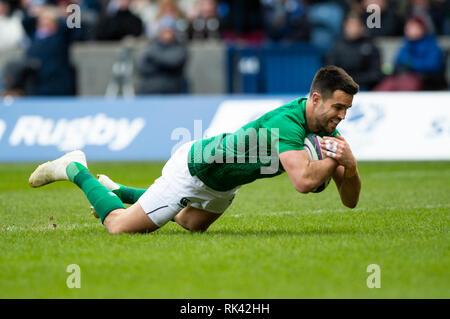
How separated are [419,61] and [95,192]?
10.9 metres

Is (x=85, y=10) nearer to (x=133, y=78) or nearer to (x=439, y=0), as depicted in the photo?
(x=133, y=78)

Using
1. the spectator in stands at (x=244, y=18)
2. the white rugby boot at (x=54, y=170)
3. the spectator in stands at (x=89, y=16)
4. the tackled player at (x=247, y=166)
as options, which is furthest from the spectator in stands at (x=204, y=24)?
the tackled player at (x=247, y=166)

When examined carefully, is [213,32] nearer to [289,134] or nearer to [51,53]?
[51,53]

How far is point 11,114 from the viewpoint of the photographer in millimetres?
16250

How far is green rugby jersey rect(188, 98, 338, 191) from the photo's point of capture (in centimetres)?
688

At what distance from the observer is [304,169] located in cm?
665

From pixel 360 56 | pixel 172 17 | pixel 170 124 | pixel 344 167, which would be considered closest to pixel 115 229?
pixel 344 167

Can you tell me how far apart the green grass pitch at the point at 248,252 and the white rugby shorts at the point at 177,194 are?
9.0 inches

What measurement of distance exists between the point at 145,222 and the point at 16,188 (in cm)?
522

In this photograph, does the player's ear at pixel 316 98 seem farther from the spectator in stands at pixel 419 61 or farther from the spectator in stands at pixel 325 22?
the spectator in stands at pixel 325 22

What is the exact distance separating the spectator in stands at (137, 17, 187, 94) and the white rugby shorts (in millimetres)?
10650

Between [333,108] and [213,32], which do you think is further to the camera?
[213,32]

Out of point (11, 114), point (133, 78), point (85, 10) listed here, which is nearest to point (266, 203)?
point (11, 114)

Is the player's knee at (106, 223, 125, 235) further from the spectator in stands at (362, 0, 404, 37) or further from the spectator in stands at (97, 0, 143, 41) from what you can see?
the spectator in stands at (362, 0, 404, 37)
